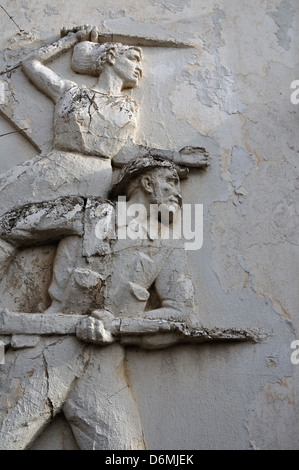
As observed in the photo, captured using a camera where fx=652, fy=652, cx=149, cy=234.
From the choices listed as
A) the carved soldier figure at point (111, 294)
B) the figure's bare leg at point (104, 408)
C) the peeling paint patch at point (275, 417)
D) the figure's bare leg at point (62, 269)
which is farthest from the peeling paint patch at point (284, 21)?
the figure's bare leg at point (104, 408)

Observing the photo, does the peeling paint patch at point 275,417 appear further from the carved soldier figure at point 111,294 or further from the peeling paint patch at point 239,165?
the peeling paint patch at point 239,165

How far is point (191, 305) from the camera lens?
3398mm

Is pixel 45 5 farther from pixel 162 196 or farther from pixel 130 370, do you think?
pixel 130 370

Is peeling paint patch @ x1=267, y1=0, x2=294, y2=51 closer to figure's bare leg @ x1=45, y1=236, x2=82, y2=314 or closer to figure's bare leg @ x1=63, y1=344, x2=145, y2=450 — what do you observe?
figure's bare leg @ x1=45, y1=236, x2=82, y2=314

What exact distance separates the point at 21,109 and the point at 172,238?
130 cm

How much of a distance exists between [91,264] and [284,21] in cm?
235

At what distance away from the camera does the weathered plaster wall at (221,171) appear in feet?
10.4

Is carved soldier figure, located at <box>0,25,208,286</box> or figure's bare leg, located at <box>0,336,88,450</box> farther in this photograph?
carved soldier figure, located at <box>0,25,208,286</box>

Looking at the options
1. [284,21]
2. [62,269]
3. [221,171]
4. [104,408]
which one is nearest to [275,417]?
[104,408]

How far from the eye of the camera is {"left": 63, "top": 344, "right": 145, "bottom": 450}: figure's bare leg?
2990 millimetres

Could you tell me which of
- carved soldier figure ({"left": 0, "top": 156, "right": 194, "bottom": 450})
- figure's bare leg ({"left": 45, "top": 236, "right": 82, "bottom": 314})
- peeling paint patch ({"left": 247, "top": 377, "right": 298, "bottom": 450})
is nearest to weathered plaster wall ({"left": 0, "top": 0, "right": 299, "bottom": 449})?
peeling paint patch ({"left": 247, "top": 377, "right": 298, "bottom": 450})

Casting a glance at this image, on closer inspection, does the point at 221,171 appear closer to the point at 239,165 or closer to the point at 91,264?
the point at 239,165

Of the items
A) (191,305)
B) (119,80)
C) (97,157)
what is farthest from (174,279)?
(119,80)

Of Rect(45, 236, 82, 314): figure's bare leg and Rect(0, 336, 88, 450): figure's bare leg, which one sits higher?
Rect(45, 236, 82, 314): figure's bare leg
